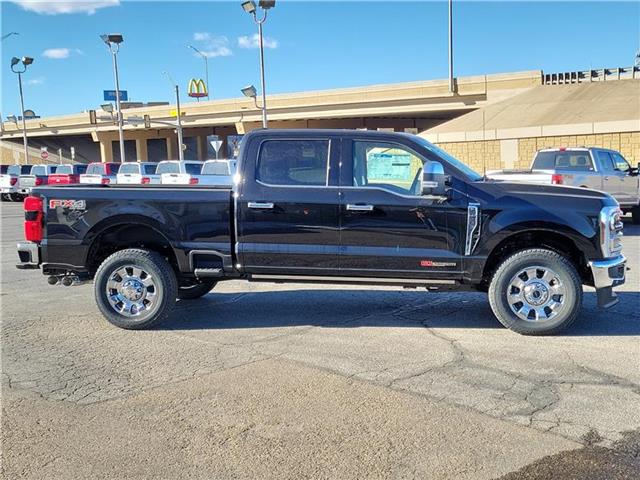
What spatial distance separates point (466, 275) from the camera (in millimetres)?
6027

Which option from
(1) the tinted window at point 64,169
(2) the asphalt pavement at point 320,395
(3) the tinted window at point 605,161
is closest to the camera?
(2) the asphalt pavement at point 320,395

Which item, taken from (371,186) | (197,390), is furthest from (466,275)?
(197,390)

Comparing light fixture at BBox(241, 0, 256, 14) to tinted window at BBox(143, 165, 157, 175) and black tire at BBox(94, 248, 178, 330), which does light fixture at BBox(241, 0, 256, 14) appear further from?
black tire at BBox(94, 248, 178, 330)

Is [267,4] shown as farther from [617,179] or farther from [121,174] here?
[617,179]

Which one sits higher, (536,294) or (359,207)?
(359,207)

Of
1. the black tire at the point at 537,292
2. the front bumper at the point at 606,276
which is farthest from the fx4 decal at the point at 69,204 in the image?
the front bumper at the point at 606,276

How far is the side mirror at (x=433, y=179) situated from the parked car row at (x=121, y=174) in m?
14.6

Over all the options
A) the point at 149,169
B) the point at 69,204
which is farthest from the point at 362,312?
the point at 149,169

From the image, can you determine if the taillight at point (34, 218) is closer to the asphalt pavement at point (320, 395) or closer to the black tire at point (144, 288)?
the black tire at point (144, 288)

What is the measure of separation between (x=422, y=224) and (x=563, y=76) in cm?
4007

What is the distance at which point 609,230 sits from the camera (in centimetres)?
586

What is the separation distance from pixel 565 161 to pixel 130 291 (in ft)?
40.7

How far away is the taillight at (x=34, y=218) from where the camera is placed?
637 centimetres

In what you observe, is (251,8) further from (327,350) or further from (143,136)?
(143,136)
